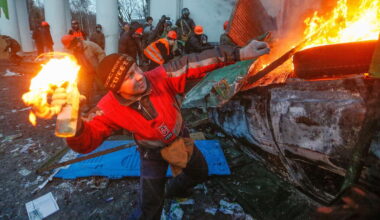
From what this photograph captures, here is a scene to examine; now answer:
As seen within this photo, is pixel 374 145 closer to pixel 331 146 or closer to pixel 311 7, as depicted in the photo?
pixel 331 146

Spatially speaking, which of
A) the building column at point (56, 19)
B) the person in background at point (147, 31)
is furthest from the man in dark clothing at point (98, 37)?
the building column at point (56, 19)

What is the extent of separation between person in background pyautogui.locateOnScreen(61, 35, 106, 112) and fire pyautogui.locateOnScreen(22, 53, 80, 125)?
3.98 m

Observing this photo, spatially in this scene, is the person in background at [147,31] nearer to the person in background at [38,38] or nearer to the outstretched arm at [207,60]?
the person in background at [38,38]

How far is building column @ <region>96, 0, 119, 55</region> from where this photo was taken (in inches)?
420

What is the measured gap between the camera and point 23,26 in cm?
1880

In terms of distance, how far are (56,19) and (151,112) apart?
1425 cm

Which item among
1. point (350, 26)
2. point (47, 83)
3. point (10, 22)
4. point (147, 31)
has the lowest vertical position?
point (47, 83)

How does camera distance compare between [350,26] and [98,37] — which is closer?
[350,26]

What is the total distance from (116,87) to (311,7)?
5.93 metres

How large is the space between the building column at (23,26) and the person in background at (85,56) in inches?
681

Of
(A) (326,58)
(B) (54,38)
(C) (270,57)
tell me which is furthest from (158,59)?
(B) (54,38)

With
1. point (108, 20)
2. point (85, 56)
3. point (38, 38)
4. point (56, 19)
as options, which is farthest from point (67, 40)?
point (38, 38)

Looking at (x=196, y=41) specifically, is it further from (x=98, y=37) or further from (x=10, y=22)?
(x=10, y=22)

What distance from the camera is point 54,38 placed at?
13234mm
